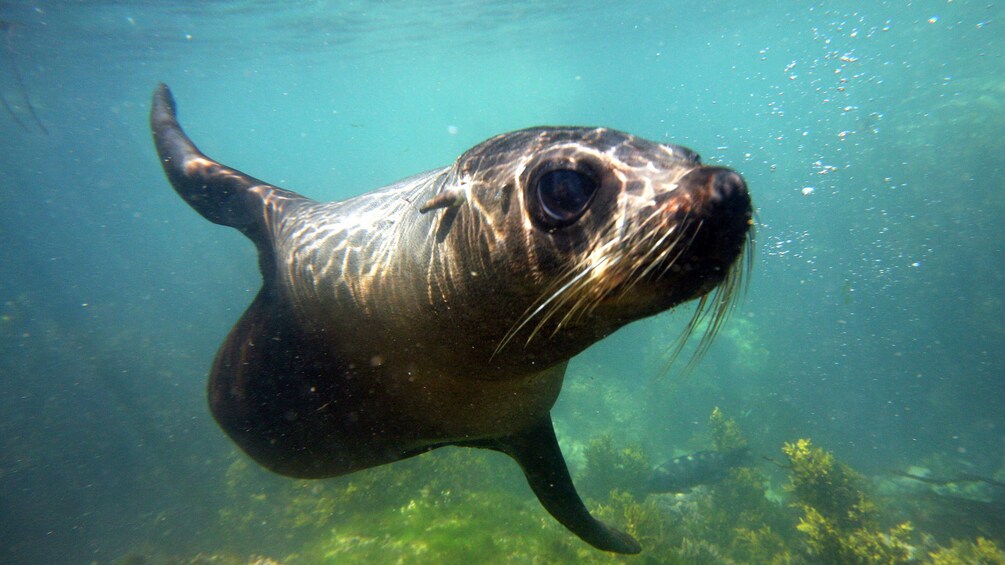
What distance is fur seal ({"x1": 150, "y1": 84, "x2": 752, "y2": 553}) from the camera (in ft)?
3.93

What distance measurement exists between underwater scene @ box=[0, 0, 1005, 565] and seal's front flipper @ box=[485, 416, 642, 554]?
0.9 inches

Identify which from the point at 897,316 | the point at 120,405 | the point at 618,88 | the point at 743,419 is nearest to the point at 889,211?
the point at 897,316

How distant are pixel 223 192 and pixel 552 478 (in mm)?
3122

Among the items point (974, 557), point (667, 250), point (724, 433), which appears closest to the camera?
point (667, 250)

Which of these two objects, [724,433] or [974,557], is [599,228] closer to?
[974,557]

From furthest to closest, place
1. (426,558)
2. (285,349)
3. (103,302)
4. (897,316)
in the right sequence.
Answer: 1. (103,302)
2. (897,316)
3. (426,558)
4. (285,349)

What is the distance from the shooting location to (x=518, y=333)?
1.55 meters

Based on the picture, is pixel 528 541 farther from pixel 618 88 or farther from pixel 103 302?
pixel 618 88

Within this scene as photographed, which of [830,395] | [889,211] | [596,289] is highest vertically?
[596,289]

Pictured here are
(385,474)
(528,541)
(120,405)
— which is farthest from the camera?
(120,405)

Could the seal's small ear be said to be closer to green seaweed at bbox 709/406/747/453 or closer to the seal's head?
the seal's head

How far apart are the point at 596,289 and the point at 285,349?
2.05 m

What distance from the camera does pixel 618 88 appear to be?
9575 cm

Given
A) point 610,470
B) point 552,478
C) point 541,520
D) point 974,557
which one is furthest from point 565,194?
point 610,470
